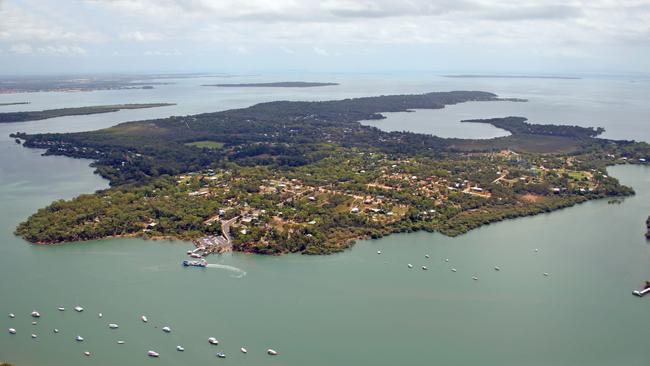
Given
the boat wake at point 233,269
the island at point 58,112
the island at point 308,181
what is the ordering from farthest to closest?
the island at point 58,112, the island at point 308,181, the boat wake at point 233,269

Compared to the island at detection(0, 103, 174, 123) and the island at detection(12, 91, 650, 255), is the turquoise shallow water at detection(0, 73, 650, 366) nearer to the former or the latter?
the island at detection(12, 91, 650, 255)

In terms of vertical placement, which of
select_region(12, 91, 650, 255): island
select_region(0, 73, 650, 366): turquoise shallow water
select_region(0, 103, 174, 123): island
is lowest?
select_region(0, 73, 650, 366): turquoise shallow water

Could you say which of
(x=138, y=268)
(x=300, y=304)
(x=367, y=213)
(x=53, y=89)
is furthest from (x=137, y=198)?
(x=53, y=89)

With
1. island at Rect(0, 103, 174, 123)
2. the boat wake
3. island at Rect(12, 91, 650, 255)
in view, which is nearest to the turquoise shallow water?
the boat wake

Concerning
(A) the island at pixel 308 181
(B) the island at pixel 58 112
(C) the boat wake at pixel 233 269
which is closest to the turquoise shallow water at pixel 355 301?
(C) the boat wake at pixel 233 269

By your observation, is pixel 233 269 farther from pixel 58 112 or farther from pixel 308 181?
pixel 58 112

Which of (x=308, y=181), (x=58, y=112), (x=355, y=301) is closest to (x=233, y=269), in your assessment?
(x=355, y=301)

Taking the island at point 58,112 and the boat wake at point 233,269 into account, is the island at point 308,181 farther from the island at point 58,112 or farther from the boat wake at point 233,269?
the island at point 58,112
